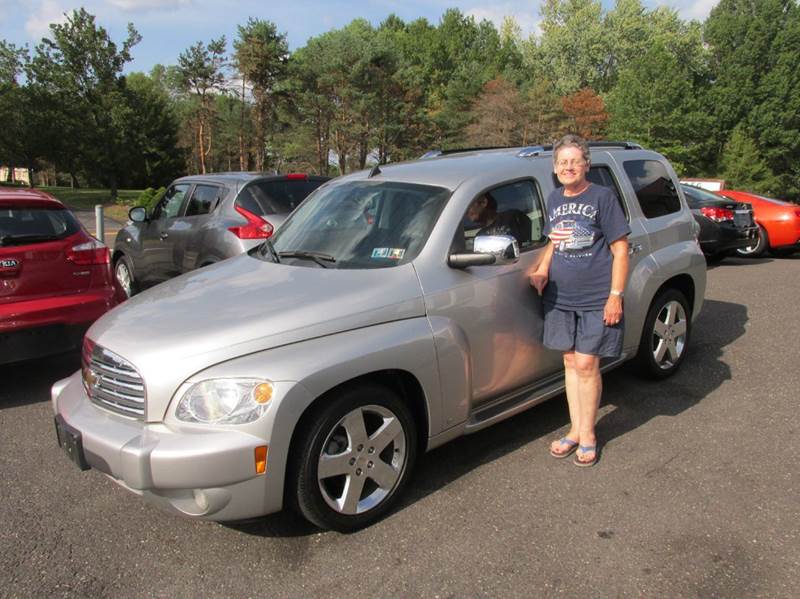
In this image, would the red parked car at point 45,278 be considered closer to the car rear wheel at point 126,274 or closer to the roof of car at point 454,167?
the roof of car at point 454,167

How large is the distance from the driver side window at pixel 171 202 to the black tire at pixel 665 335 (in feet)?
17.1

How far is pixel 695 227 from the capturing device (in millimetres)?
5090

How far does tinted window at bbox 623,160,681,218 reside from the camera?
15.3ft

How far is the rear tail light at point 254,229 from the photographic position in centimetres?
620

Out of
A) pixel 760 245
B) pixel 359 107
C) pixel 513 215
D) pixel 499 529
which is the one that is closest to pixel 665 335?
pixel 513 215

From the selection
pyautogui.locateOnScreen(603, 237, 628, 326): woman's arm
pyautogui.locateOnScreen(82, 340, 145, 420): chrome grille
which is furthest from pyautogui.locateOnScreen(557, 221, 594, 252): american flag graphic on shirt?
pyautogui.locateOnScreen(82, 340, 145, 420): chrome grille

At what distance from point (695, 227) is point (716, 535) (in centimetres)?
285

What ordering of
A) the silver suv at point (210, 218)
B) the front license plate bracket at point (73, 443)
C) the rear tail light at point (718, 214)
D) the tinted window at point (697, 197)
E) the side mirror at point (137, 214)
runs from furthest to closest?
the tinted window at point (697, 197) → the rear tail light at point (718, 214) → the side mirror at point (137, 214) → the silver suv at point (210, 218) → the front license plate bracket at point (73, 443)

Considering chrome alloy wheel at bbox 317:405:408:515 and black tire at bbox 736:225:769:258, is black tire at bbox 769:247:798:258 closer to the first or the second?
black tire at bbox 736:225:769:258

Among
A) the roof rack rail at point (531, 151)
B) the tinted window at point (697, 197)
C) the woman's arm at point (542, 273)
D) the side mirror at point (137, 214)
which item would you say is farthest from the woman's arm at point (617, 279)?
the tinted window at point (697, 197)

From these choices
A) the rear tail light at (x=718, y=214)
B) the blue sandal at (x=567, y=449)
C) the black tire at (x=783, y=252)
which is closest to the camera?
the blue sandal at (x=567, y=449)

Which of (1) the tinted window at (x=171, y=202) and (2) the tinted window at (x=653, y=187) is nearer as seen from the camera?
(2) the tinted window at (x=653, y=187)

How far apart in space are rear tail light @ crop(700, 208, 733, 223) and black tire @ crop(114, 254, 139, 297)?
8.91 meters

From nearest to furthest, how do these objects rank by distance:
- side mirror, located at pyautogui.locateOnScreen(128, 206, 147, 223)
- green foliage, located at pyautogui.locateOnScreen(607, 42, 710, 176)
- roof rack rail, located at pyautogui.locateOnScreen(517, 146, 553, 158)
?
roof rack rail, located at pyautogui.locateOnScreen(517, 146, 553, 158), side mirror, located at pyautogui.locateOnScreen(128, 206, 147, 223), green foliage, located at pyautogui.locateOnScreen(607, 42, 710, 176)
